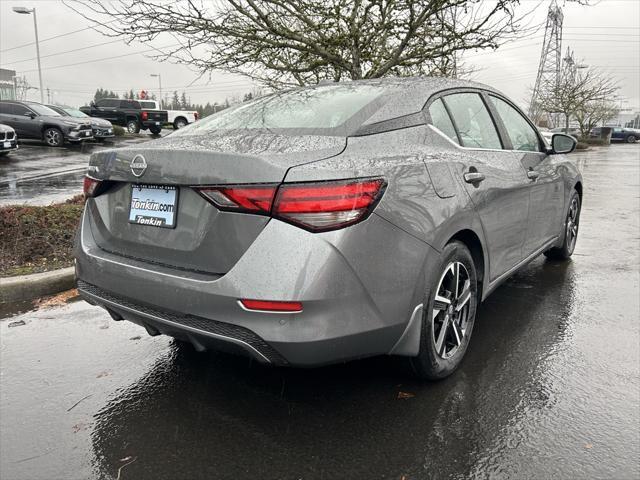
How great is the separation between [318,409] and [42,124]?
68.9 feet

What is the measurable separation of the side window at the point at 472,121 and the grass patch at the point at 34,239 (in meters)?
3.55

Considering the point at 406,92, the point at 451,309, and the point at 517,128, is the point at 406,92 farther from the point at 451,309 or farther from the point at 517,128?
the point at 517,128

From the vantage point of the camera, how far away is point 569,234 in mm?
5402

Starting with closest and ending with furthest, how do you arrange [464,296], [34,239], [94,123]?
[464,296] → [34,239] → [94,123]

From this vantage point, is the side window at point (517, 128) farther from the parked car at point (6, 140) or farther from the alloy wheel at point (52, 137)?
the alloy wheel at point (52, 137)

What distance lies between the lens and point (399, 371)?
2.94 meters

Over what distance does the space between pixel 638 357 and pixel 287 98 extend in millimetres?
2689

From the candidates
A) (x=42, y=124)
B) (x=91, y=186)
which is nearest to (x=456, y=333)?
(x=91, y=186)

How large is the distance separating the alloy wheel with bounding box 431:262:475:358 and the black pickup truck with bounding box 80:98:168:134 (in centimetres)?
3043

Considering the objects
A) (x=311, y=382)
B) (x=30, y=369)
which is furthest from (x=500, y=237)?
(x=30, y=369)

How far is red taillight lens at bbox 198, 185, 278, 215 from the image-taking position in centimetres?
210

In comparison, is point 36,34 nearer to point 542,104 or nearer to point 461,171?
point 542,104

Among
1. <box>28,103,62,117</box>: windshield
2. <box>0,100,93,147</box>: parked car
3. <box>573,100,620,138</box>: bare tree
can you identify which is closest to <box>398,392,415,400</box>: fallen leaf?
<box>0,100,93,147</box>: parked car

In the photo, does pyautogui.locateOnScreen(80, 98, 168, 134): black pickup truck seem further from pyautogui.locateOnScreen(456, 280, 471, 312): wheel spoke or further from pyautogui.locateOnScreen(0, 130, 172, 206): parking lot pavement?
pyautogui.locateOnScreen(456, 280, 471, 312): wheel spoke
